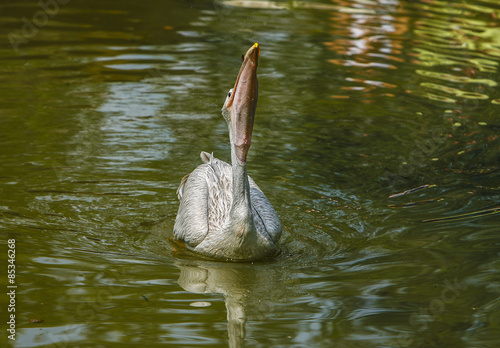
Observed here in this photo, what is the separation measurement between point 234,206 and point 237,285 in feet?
2.18

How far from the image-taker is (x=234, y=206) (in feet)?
18.3

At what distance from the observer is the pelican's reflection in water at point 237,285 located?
4742 millimetres

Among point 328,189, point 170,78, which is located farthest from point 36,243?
point 170,78

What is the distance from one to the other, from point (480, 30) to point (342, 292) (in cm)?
1076

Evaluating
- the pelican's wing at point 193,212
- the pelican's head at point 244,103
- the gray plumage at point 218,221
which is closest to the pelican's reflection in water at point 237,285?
the gray plumage at point 218,221

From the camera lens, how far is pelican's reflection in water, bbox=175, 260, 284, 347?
4.74 meters

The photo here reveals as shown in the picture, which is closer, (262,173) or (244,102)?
(244,102)

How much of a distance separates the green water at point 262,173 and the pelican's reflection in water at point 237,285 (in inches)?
0.7

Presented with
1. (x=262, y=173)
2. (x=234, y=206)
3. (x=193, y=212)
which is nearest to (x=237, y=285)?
(x=234, y=206)

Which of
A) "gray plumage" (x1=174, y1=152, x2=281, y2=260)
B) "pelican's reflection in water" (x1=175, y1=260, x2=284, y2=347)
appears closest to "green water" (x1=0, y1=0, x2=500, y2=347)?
"pelican's reflection in water" (x1=175, y1=260, x2=284, y2=347)

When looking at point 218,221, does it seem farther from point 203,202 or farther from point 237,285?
point 237,285

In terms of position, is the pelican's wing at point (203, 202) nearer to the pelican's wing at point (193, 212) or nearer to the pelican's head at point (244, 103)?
the pelican's wing at point (193, 212)

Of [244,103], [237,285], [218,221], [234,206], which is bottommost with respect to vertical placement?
[237,285]

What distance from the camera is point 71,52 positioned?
11789mm
